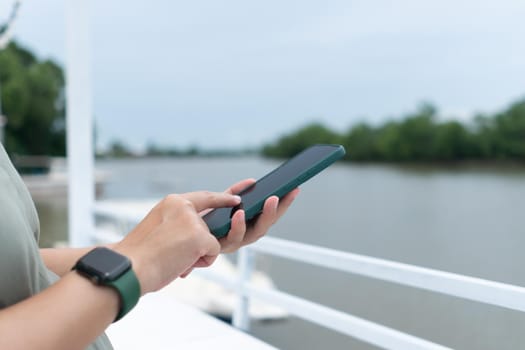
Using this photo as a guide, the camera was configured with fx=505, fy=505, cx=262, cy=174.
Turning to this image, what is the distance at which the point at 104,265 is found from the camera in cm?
43

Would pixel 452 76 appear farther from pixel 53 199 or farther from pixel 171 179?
pixel 53 199

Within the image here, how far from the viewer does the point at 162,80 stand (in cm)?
4403

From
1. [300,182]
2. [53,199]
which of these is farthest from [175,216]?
[53,199]

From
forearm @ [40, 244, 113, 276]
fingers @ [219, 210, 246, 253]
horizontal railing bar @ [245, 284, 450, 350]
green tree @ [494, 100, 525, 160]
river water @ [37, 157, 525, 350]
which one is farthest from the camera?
river water @ [37, 157, 525, 350]

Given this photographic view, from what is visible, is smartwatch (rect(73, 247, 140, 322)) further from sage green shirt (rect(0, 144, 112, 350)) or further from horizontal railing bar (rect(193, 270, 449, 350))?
horizontal railing bar (rect(193, 270, 449, 350))

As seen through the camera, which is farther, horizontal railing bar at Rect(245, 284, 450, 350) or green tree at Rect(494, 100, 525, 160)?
green tree at Rect(494, 100, 525, 160)

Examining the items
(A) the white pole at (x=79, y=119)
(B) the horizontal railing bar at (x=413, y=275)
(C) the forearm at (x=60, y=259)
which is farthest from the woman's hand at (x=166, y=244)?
(A) the white pole at (x=79, y=119)

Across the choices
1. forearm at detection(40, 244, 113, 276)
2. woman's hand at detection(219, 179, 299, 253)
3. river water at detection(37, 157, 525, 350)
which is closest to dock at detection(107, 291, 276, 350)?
forearm at detection(40, 244, 113, 276)

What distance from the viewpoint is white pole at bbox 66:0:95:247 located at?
2623 millimetres

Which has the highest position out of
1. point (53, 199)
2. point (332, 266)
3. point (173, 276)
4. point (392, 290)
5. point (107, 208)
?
point (173, 276)

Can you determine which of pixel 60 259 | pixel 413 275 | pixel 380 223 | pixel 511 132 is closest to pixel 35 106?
pixel 511 132

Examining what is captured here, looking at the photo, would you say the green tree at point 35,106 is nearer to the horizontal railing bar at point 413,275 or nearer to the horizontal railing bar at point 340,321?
the horizontal railing bar at point 340,321

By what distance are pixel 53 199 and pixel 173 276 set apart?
10087 mm

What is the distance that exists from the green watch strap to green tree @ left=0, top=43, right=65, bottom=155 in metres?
16.4
